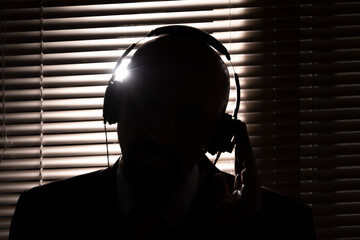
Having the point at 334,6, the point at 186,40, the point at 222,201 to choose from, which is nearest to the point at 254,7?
the point at 334,6

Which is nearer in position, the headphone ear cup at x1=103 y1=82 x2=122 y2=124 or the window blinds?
the headphone ear cup at x1=103 y1=82 x2=122 y2=124

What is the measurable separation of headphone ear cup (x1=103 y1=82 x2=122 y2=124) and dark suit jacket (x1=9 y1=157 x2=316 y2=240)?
18cm

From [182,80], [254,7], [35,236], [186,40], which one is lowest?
[35,236]

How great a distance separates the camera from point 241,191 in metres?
1.08

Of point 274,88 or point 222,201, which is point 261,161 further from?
point 222,201

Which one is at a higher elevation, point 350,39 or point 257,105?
point 350,39

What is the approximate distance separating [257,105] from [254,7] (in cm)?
36

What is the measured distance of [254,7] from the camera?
1457mm

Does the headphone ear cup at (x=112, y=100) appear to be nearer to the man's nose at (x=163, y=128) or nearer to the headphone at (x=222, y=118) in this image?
the headphone at (x=222, y=118)

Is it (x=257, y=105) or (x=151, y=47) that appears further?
(x=257, y=105)

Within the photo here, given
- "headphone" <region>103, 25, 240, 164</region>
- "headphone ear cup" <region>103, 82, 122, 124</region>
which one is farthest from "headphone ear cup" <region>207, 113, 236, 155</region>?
"headphone ear cup" <region>103, 82, 122, 124</region>

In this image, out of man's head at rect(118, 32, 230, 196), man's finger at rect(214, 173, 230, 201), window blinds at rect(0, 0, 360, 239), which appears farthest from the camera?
window blinds at rect(0, 0, 360, 239)

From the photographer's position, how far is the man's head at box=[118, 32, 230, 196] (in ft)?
3.35

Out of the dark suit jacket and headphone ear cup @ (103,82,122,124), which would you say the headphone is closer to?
headphone ear cup @ (103,82,122,124)
